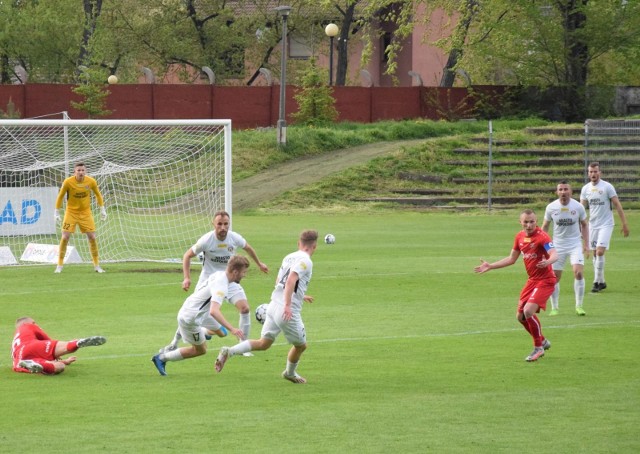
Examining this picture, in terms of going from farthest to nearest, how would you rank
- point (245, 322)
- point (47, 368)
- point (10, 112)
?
1. point (10, 112)
2. point (245, 322)
3. point (47, 368)

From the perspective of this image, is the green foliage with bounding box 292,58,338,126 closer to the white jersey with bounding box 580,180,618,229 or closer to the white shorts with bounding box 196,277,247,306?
the white jersey with bounding box 580,180,618,229

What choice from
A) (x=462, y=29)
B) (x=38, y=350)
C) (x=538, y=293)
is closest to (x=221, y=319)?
(x=38, y=350)

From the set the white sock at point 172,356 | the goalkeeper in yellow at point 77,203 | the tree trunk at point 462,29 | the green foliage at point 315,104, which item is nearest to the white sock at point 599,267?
the goalkeeper in yellow at point 77,203

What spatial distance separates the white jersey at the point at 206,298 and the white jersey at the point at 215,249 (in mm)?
1843

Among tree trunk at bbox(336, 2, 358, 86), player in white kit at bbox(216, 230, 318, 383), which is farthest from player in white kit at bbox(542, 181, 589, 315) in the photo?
tree trunk at bbox(336, 2, 358, 86)

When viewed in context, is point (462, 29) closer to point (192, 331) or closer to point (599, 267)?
point (599, 267)

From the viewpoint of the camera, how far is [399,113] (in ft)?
176

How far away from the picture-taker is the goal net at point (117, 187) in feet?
87.6

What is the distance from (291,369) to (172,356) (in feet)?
4.41

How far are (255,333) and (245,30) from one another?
51.4m

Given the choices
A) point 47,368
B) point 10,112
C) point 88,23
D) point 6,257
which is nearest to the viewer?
point 47,368

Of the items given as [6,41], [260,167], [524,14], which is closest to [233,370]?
[260,167]

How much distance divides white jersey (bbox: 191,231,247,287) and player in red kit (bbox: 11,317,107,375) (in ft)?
6.99

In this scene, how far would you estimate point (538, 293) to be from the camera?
45.3ft
